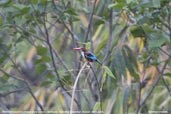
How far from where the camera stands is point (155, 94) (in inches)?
124

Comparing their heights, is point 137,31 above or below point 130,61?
above

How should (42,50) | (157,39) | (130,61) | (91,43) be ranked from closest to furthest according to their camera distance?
(157,39), (42,50), (91,43), (130,61)

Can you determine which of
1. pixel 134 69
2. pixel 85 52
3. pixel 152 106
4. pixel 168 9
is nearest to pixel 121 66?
pixel 134 69

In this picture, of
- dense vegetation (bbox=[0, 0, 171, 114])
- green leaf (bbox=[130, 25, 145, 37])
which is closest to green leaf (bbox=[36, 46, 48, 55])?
dense vegetation (bbox=[0, 0, 171, 114])

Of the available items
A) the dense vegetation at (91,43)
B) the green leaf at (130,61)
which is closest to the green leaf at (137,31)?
the dense vegetation at (91,43)

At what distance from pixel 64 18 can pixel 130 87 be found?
1.37ft

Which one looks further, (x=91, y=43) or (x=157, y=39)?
(x=91, y=43)

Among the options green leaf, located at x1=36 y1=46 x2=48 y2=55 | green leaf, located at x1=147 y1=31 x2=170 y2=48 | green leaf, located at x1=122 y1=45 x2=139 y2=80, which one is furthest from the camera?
green leaf, located at x1=122 y1=45 x2=139 y2=80

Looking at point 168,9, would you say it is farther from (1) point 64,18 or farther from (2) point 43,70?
(2) point 43,70

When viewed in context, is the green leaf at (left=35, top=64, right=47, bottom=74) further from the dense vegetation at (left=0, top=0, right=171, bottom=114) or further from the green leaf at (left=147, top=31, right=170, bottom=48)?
the green leaf at (left=147, top=31, right=170, bottom=48)

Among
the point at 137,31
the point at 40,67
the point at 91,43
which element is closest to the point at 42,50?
the point at 40,67

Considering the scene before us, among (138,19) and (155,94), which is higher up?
(138,19)

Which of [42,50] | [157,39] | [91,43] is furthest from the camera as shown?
[91,43]

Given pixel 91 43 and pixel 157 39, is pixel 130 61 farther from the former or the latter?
pixel 157 39
